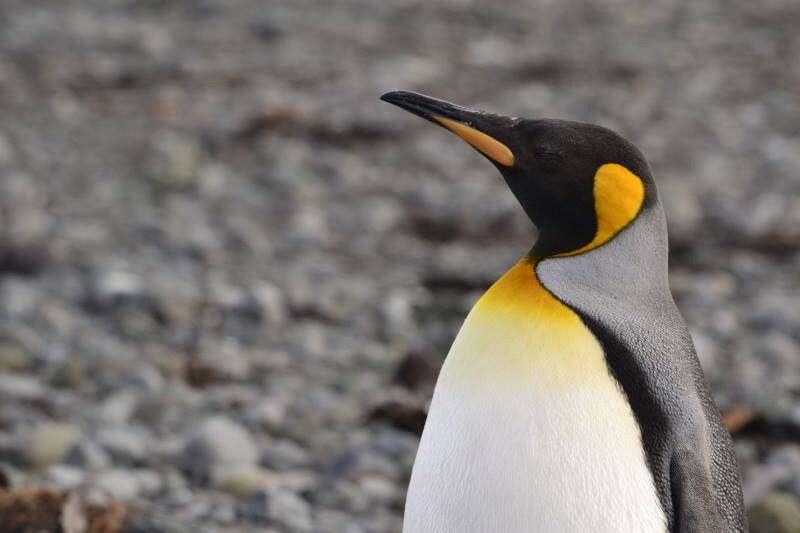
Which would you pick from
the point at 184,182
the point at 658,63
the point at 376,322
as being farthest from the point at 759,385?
the point at 658,63

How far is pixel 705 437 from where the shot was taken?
2328 mm

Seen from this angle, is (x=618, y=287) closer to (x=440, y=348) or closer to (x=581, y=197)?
(x=581, y=197)

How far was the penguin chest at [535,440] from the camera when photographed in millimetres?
2285

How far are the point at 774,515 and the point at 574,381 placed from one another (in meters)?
1.50

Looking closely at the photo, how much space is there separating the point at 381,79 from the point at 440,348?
→ 582 centimetres

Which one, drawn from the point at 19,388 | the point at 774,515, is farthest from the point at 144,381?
the point at 774,515

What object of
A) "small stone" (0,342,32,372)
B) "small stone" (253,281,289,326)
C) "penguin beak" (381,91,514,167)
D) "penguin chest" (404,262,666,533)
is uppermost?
"small stone" (253,281,289,326)

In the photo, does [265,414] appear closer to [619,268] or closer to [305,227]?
[619,268]

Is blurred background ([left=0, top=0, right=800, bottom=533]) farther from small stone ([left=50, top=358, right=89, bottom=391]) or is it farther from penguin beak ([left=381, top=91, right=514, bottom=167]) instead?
penguin beak ([left=381, top=91, right=514, bottom=167])

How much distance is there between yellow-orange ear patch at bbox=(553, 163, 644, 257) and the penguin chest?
0.21 metres

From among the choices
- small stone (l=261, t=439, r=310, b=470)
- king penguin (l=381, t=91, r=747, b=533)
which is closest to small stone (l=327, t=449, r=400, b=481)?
small stone (l=261, t=439, r=310, b=470)

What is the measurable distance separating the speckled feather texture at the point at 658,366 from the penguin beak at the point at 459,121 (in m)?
0.26

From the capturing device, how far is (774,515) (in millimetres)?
3494

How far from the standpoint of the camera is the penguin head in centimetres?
241
